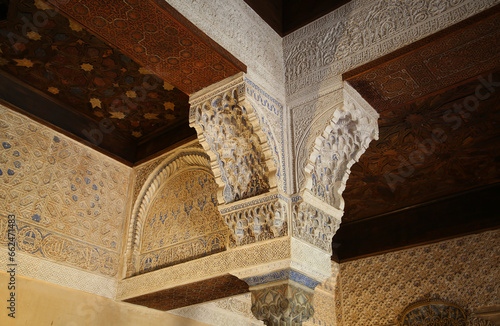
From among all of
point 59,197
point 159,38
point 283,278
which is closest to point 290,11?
point 159,38

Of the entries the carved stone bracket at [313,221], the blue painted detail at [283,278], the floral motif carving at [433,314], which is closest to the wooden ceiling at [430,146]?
the floral motif carving at [433,314]

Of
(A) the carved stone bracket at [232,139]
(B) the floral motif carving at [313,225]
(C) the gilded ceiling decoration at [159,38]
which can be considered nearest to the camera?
(C) the gilded ceiling decoration at [159,38]

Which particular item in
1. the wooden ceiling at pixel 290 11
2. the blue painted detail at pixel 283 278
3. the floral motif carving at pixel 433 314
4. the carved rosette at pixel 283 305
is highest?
the wooden ceiling at pixel 290 11

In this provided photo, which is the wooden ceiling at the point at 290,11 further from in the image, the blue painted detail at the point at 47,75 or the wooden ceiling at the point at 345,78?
the blue painted detail at the point at 47,75

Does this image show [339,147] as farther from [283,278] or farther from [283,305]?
[283,305]

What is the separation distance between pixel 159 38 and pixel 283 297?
2072 millimetres

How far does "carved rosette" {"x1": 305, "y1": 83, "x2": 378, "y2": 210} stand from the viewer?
3850mm

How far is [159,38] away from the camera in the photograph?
3.43m

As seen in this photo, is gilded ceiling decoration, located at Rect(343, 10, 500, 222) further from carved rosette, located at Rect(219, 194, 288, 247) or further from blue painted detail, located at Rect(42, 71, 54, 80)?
blue painted detail, located at Rect(42, 71, 54, 80)

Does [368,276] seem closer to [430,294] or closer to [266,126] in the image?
[430,294]

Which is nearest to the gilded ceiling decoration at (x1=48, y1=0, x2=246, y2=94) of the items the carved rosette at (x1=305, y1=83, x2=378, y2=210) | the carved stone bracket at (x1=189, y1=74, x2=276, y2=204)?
the carved stone bracket at (x1=189, y1=74, x2=276, y2=204)

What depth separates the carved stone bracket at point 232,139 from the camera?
3.82 m

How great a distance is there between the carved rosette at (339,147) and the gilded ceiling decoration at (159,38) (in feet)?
2.87

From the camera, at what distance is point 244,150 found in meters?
3.98
